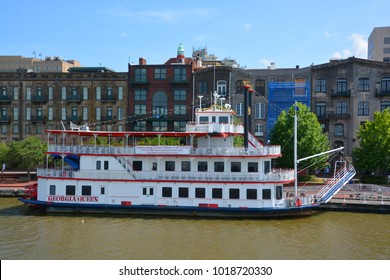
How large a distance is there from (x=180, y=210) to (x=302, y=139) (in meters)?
17.6

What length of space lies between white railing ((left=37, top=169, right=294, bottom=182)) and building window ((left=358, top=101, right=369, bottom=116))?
2495cm

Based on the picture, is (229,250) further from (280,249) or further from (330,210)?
(330,210)

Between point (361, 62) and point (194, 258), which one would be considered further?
point (361, 62)

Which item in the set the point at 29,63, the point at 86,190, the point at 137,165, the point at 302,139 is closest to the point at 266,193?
the point at 137,165

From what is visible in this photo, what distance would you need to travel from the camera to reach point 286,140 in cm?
4722

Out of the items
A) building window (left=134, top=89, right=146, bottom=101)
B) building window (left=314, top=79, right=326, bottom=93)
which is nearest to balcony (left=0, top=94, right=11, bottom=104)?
building window (left=134, top=89, right=146, bottom=101)

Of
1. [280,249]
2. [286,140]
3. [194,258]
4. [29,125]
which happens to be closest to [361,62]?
[286,140]

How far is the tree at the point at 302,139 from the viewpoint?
4609 centimetres

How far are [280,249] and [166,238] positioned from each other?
6.89m

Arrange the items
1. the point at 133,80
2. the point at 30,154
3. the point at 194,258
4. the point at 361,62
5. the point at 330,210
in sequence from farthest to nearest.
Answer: the point at 133,80 → the point at 361,62 → the point at 30,154 → the point at 330,210 → the point at 194,258

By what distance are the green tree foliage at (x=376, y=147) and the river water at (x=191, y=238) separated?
1174 cm

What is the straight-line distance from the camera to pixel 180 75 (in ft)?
198

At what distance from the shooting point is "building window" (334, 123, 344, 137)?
5600cm

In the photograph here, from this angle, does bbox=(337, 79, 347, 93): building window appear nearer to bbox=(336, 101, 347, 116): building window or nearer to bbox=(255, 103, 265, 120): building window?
bbox=(336, 101, 347, 116): building window
